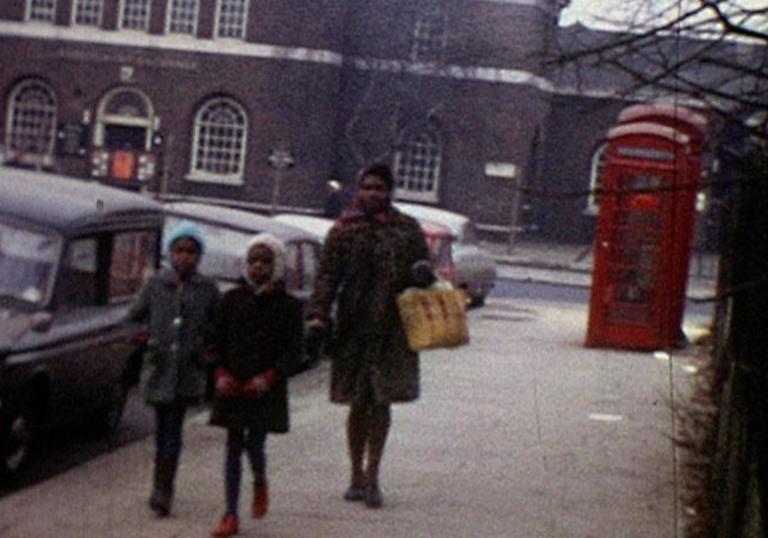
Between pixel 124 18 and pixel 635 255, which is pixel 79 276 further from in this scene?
pixel 124 18

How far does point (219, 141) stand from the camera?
54.2 meters

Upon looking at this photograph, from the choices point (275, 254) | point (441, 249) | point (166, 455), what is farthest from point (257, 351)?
point (441, 249)

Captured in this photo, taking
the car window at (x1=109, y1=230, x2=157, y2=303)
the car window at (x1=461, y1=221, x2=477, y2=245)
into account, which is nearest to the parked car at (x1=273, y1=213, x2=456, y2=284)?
the car window at (x1=461, y1=221, x2=477, y2=245)

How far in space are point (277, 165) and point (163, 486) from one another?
3985 centimetres

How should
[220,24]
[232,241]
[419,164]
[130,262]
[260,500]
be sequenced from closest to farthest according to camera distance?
1. [260,500]
2. [130,262]
3. [232,241]
4. [220,24]
5. [419,164]

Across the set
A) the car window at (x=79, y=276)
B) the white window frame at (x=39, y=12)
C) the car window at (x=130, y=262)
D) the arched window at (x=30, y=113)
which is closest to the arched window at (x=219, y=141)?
the arched window at (x=30, y=113)

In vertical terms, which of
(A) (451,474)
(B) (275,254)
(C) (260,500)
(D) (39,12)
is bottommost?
(A) (451,474)

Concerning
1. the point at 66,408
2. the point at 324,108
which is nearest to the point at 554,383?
the point at 66,408

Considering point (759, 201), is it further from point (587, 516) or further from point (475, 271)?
point (475, 271)

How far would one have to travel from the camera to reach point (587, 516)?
1006cm

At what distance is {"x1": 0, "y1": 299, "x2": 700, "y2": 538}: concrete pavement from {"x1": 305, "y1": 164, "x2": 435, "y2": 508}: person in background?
429mm

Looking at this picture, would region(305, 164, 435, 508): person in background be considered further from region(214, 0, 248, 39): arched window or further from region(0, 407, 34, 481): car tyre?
region(214, 0, 248, 39): arched window

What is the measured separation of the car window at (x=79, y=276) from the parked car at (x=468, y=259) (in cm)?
1629

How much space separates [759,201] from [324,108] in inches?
1834
